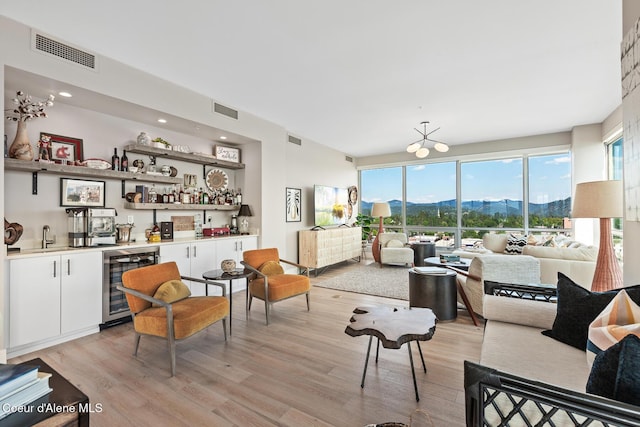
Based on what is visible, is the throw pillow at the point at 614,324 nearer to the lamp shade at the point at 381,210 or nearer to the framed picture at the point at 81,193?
the framed picture at the point at 81,193

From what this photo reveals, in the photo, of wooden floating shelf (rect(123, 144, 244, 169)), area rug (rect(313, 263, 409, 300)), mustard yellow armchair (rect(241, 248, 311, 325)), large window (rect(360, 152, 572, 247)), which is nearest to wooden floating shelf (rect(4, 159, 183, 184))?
wooden floating shelf (rect(123, 144, 244, 169))

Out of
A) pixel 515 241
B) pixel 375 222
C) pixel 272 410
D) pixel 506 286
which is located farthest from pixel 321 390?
pixel 375 222

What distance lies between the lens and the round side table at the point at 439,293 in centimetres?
340

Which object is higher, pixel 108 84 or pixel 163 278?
pixel 108 84

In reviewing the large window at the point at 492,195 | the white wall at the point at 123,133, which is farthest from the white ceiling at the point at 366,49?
the large window at the point at 492,195

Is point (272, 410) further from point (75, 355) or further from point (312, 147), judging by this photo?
point (312, 147)

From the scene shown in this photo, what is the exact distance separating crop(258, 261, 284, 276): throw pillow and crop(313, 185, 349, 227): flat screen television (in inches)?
108

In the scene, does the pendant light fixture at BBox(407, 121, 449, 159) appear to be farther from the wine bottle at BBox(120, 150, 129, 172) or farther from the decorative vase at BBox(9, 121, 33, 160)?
the decorative vase at BBox(9, 121, 33, 160)

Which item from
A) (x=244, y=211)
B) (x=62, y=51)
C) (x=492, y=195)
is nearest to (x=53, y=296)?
(x=62, y=51)

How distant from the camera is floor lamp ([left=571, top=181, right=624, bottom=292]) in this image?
262cm

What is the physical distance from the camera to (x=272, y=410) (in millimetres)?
1890

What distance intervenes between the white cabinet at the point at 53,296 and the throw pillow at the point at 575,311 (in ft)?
13.6

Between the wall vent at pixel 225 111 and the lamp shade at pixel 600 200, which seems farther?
the wall vent at pixel 225 111

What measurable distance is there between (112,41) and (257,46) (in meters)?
1.39
